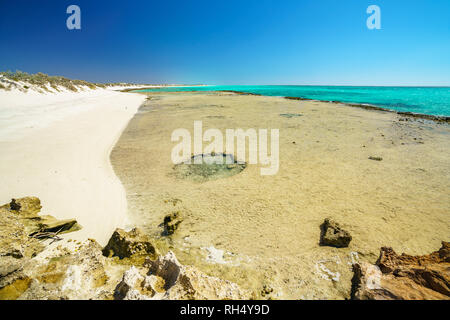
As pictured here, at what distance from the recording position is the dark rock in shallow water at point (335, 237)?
3.45 meters

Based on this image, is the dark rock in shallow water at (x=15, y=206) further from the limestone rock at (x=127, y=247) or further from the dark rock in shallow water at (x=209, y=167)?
the dark rock in shallow water at (x=209, y=167)

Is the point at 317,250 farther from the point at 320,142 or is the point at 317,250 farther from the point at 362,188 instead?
the point at 320,142

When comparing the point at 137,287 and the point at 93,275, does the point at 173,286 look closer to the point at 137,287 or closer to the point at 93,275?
the point at 137,287

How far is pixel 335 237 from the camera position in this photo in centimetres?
348

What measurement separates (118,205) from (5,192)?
7.58 ft

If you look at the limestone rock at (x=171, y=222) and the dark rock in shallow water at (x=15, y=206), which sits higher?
the dark rock in shallow water at (x=15, y=206)

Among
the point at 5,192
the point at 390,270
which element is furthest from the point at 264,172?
the point at 5,192

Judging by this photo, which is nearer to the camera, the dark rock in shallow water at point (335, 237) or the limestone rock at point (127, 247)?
the limestone rock at point (127, 247)

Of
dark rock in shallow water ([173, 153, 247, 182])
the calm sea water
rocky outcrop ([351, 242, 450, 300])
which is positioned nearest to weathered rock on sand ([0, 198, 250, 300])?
rocky outcrop ([351, 242, 450, 300])

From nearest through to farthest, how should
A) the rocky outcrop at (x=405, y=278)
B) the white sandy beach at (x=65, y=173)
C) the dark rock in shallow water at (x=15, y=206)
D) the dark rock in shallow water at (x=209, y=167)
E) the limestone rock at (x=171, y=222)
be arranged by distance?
the rocky outcrop at (x=405, y=278), the dark rock in shallow water at (x=15, y=206), the limestone rock at (x=171, y=222), the white sandy beach at (x=65, y=173), the dark rock in shallow water at (x=209, y=167)

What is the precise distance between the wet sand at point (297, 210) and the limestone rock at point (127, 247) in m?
0.49

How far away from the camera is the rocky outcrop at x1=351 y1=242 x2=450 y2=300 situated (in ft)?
6.57

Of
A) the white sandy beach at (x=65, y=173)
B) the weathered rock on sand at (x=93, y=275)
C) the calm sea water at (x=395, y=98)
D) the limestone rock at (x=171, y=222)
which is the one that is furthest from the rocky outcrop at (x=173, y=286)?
the calm sea water at (x=395, y=98)

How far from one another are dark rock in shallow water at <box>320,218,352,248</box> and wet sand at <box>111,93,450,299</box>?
10 cm
